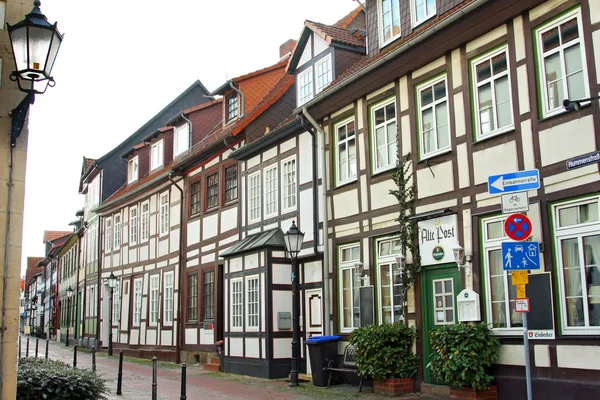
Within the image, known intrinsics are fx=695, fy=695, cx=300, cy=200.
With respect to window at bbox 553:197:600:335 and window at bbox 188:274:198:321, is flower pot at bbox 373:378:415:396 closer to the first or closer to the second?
window at bbox 553:197:600:335

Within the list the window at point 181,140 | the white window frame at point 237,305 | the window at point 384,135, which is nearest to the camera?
the window at point 384,135

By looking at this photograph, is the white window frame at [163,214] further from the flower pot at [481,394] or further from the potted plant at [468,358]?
the flower pot at [481,394]

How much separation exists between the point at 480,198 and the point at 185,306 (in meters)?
14.8

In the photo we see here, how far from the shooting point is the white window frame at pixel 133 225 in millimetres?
29953

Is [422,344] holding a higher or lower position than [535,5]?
Result: lower

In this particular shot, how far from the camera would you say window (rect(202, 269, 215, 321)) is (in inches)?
877

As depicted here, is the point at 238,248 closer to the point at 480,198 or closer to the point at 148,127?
the point at 480,198

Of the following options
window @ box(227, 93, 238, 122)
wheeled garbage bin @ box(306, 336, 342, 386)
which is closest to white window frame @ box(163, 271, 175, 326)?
window @ box(227, 93, 238, 122)

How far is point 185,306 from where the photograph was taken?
79.3 feet

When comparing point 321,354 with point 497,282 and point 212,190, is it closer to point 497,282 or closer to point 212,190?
point 497,282

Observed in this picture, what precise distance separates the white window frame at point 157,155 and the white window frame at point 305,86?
11476 millimetres

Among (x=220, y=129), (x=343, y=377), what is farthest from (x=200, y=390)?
(x=220, y=129)

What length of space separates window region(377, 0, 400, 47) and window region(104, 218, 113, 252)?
71.8 ft

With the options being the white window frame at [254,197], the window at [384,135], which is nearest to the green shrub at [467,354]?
the window at [384,135]
